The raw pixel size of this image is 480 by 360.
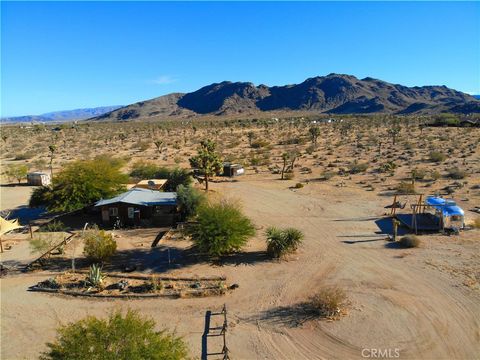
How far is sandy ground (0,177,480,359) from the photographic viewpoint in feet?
42.8

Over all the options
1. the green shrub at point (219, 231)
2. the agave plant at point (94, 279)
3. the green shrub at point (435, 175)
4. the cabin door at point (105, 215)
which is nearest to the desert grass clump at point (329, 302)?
the green shrub at point (219, 231)

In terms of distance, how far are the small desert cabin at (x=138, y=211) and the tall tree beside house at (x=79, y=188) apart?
150 cm

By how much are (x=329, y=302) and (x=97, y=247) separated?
38.3 ft

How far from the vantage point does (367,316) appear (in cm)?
1459

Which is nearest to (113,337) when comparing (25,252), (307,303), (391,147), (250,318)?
(250,318)

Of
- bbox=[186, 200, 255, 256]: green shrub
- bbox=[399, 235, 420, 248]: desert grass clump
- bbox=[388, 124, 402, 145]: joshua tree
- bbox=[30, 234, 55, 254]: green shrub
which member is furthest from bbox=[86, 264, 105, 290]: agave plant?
bbox=[388, 124, 402, 145]: joshua tree

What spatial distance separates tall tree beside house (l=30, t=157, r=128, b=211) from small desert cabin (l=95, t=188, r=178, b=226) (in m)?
1.50

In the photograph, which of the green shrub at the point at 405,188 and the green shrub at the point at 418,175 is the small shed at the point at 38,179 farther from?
the green shrub at the point at 418,175

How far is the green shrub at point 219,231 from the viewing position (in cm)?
1970

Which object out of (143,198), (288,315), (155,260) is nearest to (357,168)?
(143,198)

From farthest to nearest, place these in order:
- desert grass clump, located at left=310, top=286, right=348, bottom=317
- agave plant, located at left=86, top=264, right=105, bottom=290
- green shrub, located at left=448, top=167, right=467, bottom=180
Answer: green shrub, located at left=448, top=167, right=467, bottom=180 → agave plant, located at left=86, top=264, right=105, bottom=290 → desert grass clump, located at left=310, top=286, right=348, bottom=317

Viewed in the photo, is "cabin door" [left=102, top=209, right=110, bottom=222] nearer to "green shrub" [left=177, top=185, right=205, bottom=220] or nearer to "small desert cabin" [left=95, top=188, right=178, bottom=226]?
"small desert cabin" [left=95, top=188, right=178, bottom=226]

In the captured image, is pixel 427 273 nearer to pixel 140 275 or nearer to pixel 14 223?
pixel 140 275

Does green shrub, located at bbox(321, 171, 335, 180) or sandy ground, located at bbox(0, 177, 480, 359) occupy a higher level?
green shrub, located at bbox(321, 171, 335, 180)
